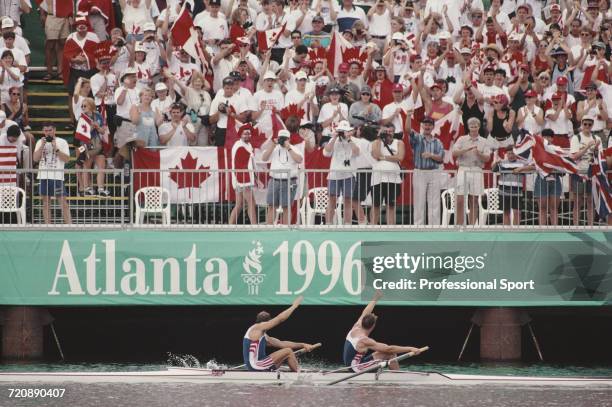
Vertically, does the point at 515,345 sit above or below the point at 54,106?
below

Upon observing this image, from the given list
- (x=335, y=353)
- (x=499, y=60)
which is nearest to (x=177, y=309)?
(x=335, y=353)

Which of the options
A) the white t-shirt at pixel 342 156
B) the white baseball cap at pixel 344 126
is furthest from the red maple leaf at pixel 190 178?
the white baseball cap at pixel 344 126

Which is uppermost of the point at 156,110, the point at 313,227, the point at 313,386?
the point at 156,110

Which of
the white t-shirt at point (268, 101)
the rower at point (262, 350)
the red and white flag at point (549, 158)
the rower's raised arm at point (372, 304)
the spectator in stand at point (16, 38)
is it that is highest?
the spectator in stand at point (16, 38)

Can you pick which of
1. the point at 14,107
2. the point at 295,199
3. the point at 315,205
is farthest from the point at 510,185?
the point at 14,107

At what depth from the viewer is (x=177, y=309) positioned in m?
29.2

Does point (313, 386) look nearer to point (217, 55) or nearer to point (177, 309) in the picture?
point (177, 309)

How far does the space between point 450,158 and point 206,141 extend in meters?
4.57

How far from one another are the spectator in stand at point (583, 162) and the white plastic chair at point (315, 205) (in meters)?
4.13

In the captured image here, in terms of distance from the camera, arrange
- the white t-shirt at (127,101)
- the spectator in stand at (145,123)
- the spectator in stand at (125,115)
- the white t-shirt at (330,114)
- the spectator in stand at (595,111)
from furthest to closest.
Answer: the spectator in stand at (595,111)
the white t-shirt at (127,101)
the white t-shirt at (330,114)
the spectator in stand at (125,115)
the spectator in stand at (145,123)

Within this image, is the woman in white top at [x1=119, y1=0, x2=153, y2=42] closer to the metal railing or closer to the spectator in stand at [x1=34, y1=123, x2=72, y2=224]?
the spectator in stand at [x1=34, y1=123, x2=72, y2=224]

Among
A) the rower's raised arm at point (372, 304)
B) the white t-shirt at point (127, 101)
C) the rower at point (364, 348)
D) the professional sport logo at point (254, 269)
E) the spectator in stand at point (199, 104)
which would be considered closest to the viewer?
the rower at point (364, 348)

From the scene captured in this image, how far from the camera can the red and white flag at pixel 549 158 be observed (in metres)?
26.0

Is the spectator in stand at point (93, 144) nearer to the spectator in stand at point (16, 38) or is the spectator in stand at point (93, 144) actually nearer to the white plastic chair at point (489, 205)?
the spectator in stand at point (16, 38)
